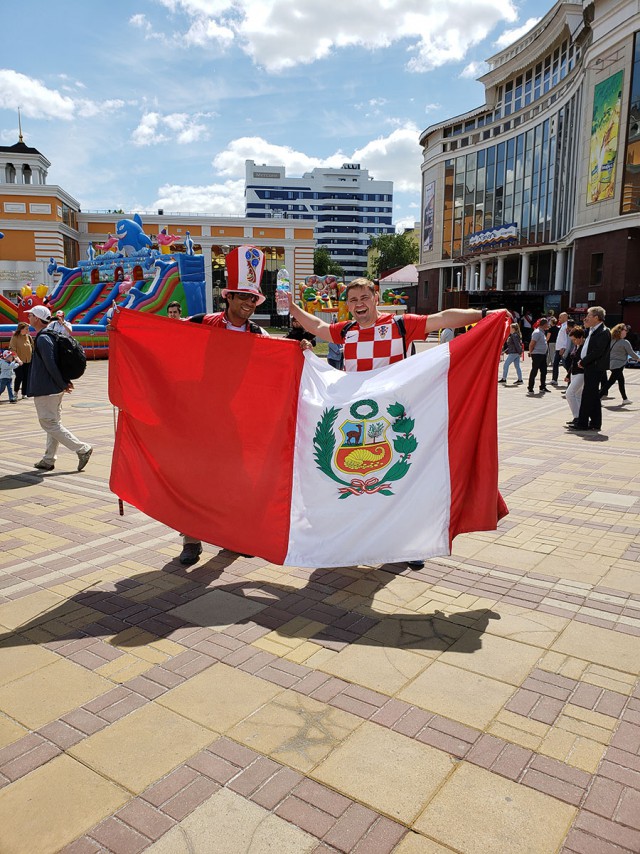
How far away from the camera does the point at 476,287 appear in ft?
205

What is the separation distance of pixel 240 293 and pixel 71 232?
6218 cm

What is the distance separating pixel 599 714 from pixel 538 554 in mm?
2200

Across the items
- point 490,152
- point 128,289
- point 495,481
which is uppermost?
point 490,152

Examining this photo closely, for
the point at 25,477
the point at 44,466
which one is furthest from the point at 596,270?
the point at 25,477

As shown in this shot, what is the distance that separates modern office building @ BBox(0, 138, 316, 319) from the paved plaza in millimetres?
52723

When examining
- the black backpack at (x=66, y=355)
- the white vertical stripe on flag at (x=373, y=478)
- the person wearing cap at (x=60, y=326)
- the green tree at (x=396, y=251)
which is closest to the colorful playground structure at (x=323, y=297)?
the person wearing cap at (x=60, y=326)

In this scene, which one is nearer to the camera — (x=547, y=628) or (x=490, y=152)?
(x=547, y=628)

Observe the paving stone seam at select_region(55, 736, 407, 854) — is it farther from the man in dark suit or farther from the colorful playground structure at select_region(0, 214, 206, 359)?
the colorful playground structure at select_region(0, 214, 206, 359)

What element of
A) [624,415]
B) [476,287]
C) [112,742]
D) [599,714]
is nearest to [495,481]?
[599,714]

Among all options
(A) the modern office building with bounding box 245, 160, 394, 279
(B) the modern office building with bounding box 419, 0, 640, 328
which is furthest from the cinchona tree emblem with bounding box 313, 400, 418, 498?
(A) the modern office building with bounding box 245, 160, 394, 279

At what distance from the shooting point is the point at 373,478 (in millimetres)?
4230

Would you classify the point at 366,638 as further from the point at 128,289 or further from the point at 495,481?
the point at 128,289

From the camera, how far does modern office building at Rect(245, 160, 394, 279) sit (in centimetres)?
14838

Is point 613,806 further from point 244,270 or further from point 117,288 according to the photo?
point 117,288
